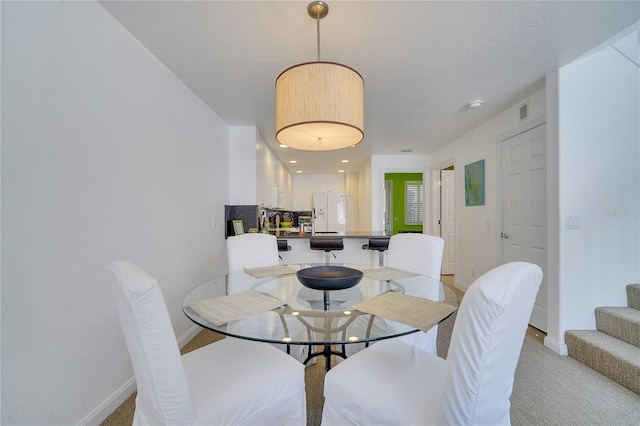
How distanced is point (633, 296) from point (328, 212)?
18.1ft

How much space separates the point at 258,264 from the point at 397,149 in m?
3.63

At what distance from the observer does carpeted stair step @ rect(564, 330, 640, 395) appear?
6.01 feet

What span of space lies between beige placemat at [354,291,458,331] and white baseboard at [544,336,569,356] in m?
1.77

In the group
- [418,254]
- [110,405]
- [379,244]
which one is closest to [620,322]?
[418,254]

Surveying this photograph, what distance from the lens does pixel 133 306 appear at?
2.76 feet

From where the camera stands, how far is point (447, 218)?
5.21 m

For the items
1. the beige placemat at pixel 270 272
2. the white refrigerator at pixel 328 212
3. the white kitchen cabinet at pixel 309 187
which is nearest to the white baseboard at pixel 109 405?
the beige placemat at pixel 270 272

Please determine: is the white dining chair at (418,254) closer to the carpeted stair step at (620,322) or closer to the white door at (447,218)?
the carpeted stair step at (620,322)

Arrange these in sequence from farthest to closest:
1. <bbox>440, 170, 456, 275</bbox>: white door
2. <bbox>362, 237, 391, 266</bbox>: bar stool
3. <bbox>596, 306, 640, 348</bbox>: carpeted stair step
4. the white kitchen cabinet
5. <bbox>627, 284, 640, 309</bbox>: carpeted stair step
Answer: the white kitchen cabinet → <bbox>440, 170, 456, 275</bbox>: white door → <bbox>362, 237, 391, 266</bbox>: bar stool → <bbox>627, 284, 640, 309</bbox>: carpeted stair step → <bbox>596, 306, 640, 348</bbox>: carpeted stair step

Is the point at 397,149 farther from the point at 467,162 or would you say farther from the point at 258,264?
the point at 258,264

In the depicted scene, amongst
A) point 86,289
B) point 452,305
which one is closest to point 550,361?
point 452,305

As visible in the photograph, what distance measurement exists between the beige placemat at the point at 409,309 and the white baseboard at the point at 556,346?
1765 millimetres

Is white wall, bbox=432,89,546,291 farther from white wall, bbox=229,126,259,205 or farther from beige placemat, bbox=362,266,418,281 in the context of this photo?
white wall, bbox=229,126,259,205

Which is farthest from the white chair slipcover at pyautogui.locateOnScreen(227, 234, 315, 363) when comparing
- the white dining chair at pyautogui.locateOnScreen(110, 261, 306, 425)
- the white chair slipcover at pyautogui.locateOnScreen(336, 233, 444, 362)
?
the white dining chair at pyautogui.locateOnScreen(110, 261, 306, 425)
